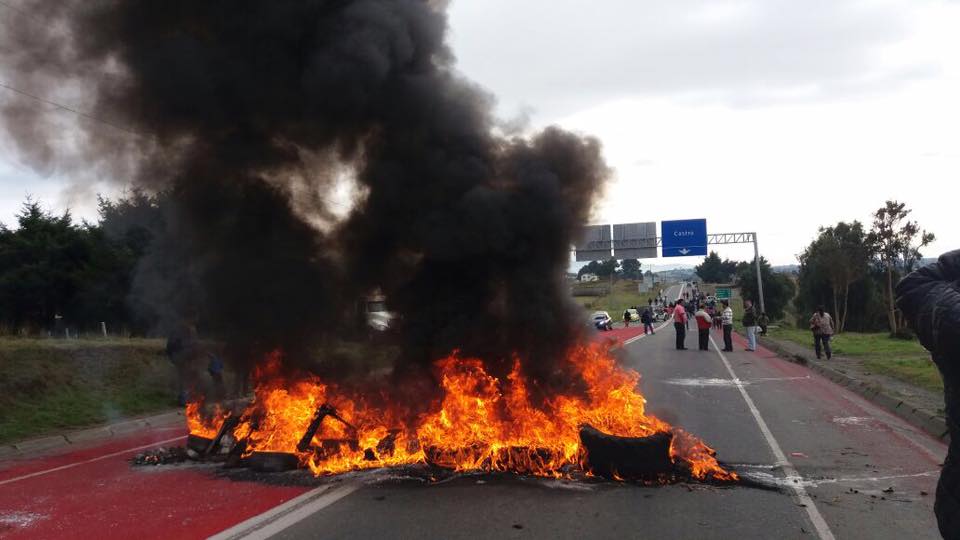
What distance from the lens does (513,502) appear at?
5988 millimetres

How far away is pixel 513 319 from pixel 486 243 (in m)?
0.85

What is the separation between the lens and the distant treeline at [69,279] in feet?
75.0

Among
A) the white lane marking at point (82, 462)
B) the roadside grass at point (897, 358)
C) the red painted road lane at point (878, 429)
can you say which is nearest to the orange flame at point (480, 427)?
the red painted road lane at point (878, 429)

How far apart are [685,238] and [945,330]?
116 ft

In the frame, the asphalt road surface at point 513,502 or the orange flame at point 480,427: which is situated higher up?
the orange flame at point 480,427

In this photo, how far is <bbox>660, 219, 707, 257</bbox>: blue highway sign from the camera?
3688 centimetres

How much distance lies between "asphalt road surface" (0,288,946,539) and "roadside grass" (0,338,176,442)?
2.54 m

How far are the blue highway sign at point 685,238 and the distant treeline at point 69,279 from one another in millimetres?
24589

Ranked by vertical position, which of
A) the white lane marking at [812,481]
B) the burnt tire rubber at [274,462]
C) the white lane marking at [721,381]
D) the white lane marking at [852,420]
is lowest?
the white lane marking at [721,381]

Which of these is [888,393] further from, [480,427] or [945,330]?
A: [945,330]

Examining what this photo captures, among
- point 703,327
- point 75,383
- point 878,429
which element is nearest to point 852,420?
point 878,429

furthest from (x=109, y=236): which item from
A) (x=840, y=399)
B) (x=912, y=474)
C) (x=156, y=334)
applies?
(x=912, y=474)

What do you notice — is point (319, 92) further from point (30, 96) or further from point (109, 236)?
point (109, 236)

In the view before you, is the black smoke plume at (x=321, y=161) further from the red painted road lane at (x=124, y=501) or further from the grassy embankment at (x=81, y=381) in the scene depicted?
the red painted road lane at (x=124, y=501)
